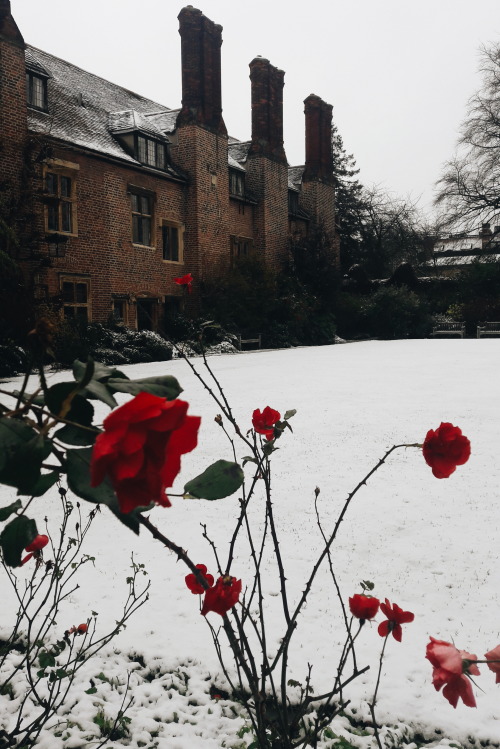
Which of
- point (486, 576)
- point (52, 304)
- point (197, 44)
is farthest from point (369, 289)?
point (486, 576)

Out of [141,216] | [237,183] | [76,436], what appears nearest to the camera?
[76,436]

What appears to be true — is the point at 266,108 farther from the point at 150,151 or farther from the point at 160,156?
the point at 150,151

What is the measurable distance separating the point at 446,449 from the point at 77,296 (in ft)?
56.1

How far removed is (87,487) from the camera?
0.74 meters

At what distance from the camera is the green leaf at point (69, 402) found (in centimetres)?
77

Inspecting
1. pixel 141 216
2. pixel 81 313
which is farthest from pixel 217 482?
pixel 141 216

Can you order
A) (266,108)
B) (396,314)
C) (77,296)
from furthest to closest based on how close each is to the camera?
(396,314)
(266,108)
(77,296)

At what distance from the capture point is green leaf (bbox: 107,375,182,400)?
79cm

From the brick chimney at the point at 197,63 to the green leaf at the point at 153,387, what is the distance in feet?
72.8

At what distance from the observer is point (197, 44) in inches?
831

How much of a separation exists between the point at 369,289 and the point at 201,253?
43.1 ft

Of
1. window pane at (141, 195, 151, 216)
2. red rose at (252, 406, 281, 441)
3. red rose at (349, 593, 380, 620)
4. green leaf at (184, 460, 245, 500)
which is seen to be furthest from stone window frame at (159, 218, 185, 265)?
green leaf at (184, 460, 245, 500)

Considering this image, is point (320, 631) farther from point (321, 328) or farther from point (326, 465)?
point (321, 328)

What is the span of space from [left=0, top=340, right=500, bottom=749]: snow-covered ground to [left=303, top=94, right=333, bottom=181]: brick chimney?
24172 mm
